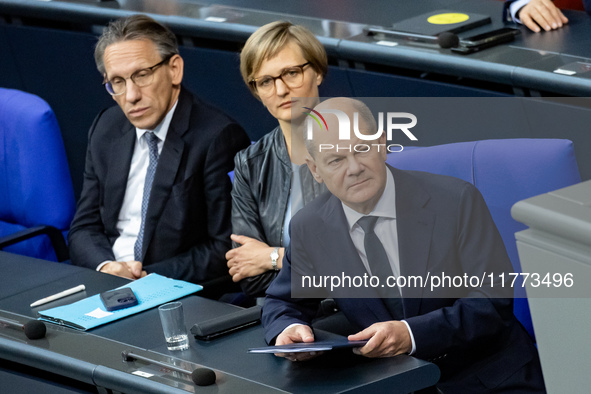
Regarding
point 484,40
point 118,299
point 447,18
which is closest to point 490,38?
point 484,40

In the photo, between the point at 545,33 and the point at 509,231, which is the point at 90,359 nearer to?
the point at 509,231

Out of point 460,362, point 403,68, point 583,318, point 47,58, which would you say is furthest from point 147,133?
point 583,318

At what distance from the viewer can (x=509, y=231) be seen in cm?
214

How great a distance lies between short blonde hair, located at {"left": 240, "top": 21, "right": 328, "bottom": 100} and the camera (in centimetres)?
233

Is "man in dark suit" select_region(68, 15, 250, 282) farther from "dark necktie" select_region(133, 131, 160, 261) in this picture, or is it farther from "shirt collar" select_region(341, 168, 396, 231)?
"shirt collar" select_region(341, 168, 396, 231)

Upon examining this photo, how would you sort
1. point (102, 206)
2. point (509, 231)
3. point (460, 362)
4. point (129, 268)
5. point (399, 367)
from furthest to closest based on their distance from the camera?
point (102, 206) < point (129, 268) < point (509, 231) < point (460, 362) < point (399, 367)

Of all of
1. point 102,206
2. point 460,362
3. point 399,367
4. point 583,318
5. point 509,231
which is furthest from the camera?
point 102,206

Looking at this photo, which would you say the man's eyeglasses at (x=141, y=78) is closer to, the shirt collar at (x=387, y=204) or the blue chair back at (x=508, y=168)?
the blue chair back at (x=508, y=168)

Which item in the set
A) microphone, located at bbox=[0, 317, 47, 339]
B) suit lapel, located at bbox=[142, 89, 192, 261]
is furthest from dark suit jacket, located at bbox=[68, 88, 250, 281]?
microphone, located at bbox=[0, 317, 47, 339]

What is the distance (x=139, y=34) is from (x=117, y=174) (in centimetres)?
46

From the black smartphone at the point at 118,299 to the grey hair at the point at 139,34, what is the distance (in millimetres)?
886

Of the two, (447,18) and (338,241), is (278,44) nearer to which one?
(338,241)

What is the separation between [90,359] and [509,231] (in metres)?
1.04

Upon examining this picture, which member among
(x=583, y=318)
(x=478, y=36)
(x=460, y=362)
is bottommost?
(x=460, y=362)
